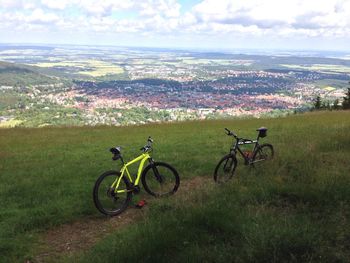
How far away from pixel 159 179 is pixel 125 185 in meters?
1.12

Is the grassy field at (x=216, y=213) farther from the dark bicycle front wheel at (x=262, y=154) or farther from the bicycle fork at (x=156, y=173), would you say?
the bicycle fork at (x=156, y=173)

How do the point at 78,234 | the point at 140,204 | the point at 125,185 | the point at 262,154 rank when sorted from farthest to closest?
the point at 262,154 → the point at 125,185 → the point at 140,204 → the point at 78,234

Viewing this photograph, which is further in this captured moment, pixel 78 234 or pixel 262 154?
pixel 262 154

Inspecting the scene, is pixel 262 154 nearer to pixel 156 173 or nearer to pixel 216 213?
pixel 156 173

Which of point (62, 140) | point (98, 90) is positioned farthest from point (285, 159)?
point (98, 90)

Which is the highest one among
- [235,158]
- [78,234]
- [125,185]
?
[235,158]

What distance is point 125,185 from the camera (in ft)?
30.7

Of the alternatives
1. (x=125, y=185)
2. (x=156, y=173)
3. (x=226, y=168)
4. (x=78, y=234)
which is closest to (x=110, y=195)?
(x=125, y=185)

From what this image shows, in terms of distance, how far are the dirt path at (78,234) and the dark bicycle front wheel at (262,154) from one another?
412cm

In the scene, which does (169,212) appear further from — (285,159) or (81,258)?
(285,159)

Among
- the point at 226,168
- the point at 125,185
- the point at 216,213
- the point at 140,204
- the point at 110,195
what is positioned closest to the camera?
the point at 216,213

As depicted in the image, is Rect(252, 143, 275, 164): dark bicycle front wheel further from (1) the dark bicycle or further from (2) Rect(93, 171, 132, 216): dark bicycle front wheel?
(2) Rect(93, 171, 132, 216): dark bicycle front wheel

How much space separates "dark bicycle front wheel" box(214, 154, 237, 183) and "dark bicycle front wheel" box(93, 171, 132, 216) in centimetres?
288

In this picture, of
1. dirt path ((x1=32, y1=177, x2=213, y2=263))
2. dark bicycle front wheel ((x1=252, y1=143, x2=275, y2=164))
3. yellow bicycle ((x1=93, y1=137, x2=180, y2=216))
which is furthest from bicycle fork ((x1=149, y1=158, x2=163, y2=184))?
dark bicycle front wheel ((x1=252, y1=143, x2=275, y2=164))
